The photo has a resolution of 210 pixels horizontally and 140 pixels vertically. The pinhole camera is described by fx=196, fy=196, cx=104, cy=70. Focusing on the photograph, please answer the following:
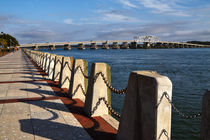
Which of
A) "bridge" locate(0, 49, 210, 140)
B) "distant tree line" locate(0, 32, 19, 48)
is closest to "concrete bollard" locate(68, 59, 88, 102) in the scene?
"bridge" locate(0, 49, 210, 140)

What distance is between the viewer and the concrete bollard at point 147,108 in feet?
10.4

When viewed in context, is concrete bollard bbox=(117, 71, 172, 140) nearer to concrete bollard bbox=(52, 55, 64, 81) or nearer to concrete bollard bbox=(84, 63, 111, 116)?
concrete bollard bbox=(84, 63, 111, 116)

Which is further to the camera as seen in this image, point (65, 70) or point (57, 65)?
point (57, 65)

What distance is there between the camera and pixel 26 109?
6.32 meters

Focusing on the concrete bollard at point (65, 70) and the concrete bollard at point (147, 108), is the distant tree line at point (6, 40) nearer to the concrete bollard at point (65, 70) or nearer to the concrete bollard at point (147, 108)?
the concrete bollard at point (65, 70)

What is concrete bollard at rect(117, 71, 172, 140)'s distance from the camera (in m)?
3.16

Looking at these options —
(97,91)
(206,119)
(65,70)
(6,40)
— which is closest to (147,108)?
(206,119)

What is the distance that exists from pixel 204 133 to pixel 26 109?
17.8 feet

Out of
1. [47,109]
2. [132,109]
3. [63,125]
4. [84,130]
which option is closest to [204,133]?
[132,109]

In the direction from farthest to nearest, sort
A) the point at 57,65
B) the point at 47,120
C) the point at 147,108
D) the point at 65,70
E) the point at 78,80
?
the point at 57,65
the point at 65,70
the point at 78,80
the point at 47,120
the point at 147,108

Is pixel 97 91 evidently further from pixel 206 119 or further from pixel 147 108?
pixel 206 119

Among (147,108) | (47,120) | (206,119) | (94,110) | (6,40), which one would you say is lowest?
(47,120)

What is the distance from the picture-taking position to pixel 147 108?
3340 mm

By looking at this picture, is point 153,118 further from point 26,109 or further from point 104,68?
point 26,109
